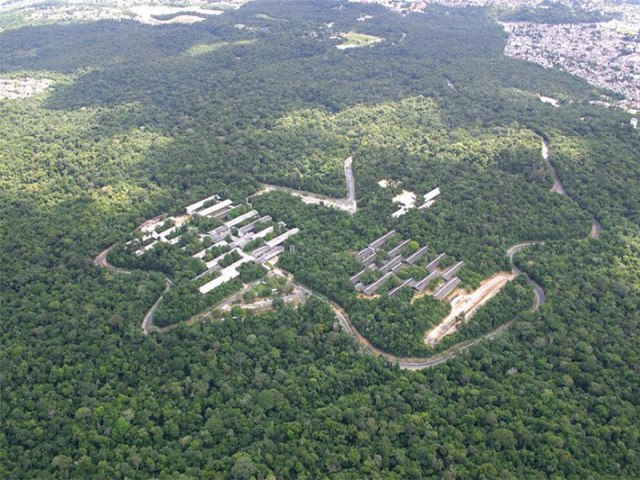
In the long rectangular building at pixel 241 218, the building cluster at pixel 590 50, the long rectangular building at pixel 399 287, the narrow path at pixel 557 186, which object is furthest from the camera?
the building cluster at pixel 590 50

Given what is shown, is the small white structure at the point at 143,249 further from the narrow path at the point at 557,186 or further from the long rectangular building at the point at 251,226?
the narrow path at the point at 557,186

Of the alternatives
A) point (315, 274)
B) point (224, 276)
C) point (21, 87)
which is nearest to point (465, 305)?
point (315, 274)

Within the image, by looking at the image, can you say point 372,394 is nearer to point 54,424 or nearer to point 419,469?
point 419,469

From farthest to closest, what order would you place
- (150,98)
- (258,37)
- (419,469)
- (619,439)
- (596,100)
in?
(258,37) < (596,100) < (150,98) < (619,439) < (419,469)

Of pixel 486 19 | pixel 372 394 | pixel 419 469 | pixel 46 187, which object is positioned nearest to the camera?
pixel 419 469

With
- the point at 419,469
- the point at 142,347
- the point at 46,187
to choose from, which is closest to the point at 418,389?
the point at 419,469

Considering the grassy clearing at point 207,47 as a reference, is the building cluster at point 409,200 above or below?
below

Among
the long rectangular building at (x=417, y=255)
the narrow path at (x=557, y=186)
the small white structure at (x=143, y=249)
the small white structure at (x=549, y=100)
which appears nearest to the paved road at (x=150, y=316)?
the small white structure at (x=143, y=249)
